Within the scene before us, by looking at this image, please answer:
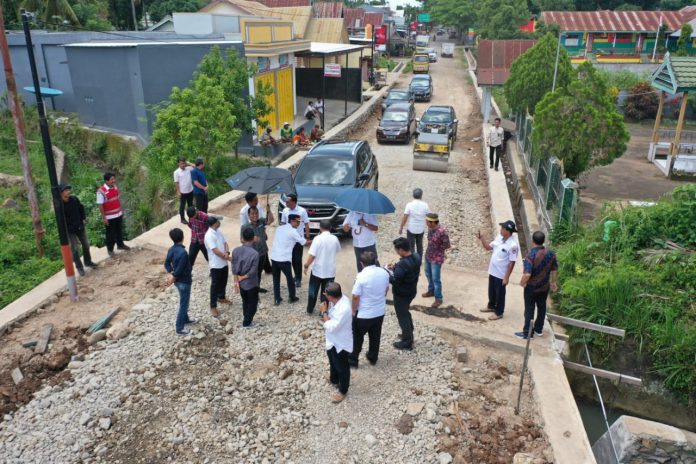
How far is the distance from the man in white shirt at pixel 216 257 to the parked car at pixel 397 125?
15.1 m

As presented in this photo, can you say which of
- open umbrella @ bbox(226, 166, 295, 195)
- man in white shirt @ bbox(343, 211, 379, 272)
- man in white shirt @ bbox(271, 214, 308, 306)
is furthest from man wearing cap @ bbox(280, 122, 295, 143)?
man in white shirt @ bbox(271, 214, 308, 306)

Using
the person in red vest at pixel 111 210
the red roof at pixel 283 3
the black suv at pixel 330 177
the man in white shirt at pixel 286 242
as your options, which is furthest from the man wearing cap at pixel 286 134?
the red roof at pixel 283 3

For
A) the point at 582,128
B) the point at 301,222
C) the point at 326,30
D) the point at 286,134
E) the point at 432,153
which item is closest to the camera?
the point at 301,222

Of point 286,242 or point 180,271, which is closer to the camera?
point 180,271

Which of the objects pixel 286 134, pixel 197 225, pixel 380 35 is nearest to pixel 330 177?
pixel 197 225

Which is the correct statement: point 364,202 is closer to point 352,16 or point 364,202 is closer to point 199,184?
point 199,184

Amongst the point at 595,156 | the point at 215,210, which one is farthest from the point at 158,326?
the point at 595,156

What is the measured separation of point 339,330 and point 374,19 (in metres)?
58.9

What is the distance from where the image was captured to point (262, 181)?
934cm

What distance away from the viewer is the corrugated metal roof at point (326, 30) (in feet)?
125

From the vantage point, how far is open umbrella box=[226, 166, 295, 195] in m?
9.22

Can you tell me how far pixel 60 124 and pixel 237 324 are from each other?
17117 mm

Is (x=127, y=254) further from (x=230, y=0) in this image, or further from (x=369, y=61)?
(x=369, y=61)

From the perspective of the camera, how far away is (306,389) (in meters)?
6.61
